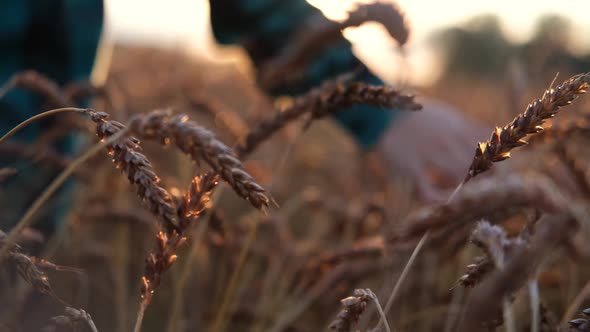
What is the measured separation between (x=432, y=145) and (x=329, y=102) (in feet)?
3.52

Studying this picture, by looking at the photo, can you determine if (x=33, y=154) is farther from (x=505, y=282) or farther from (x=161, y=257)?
(x=505, y=282)

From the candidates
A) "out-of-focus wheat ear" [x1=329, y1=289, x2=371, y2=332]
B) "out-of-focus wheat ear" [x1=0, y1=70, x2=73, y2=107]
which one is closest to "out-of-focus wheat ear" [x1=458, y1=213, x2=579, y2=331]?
"out-of-focus wheat ear" [x1=329, y1=289, x2=371, y2=332]

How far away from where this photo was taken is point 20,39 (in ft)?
5.44

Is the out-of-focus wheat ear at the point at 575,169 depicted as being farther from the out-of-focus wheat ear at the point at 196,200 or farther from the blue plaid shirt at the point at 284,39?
the blue plaid shirt at the point at 284,39

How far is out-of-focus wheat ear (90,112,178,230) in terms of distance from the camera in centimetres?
47

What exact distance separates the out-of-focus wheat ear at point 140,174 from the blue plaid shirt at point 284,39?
4.03 feet

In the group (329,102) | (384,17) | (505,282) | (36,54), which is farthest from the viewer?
(36,54)

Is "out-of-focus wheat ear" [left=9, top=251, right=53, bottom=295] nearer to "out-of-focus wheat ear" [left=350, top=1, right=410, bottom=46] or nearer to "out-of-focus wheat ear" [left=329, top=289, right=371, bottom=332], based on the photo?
"out-of-focus wheat ear" [left=329, top=289, right=371, bottom=332]

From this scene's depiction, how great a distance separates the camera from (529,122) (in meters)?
0.54

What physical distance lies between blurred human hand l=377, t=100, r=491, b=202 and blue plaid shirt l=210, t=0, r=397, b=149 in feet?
0.22

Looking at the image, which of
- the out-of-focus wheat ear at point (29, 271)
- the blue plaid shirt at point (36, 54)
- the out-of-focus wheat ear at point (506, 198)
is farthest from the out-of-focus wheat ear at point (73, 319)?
the blue plaid shirt at point (36, 54)

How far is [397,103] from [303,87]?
1.21 m

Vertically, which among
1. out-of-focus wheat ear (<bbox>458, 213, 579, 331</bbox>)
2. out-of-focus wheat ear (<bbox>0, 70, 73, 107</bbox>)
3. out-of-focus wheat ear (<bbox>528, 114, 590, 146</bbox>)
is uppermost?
out-of-focus wheat ear (<bbox>0, 70, 73, 107</bbox>)

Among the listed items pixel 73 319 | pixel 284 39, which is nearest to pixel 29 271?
pixel 73 319
